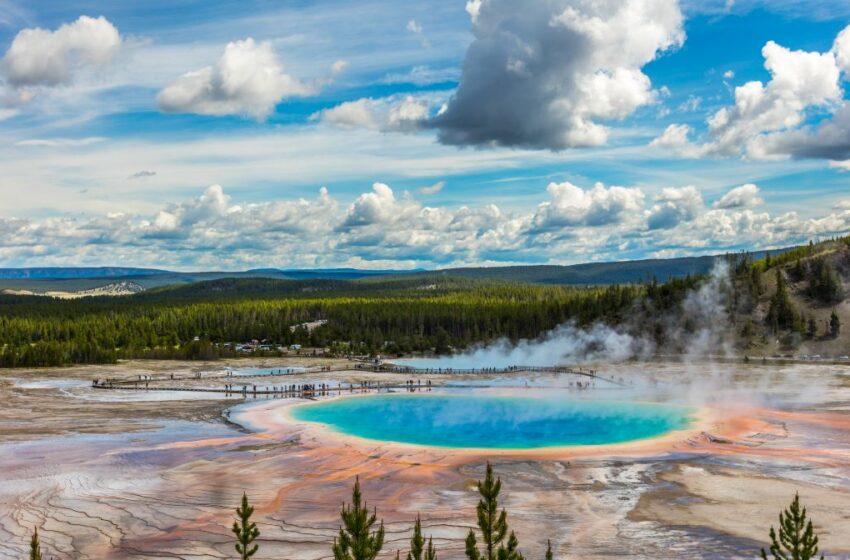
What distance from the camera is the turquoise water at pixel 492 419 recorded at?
41188mm

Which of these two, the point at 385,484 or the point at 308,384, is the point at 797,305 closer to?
the point at 308,384

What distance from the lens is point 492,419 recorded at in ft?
161

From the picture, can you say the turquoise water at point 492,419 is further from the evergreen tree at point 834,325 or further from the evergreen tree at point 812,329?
the evergreen tree at point 834,325

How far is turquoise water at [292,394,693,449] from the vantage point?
41.2 meters

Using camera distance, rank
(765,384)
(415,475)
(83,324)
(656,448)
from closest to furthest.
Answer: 1. (415,475)
2. (656,448)
3. (765,384)
4. (83,324)

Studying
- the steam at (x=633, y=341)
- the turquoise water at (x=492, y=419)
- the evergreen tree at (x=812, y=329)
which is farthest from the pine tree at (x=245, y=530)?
the evergreen tree at (x=812, y=329)

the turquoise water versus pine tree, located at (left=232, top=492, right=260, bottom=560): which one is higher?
pine tree, located at (left=232, top=492, right=260, bottom=560)

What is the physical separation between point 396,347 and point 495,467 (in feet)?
228

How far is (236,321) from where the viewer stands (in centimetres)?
12231

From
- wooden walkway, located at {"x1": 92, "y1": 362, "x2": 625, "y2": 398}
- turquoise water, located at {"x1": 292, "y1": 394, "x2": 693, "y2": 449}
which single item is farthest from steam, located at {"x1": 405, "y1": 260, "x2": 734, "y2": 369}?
turquoise water, located at {"x1": 292, "y1": 394, "x2": 693, "y2": 449}

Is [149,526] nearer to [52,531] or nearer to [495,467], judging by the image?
[52,531]

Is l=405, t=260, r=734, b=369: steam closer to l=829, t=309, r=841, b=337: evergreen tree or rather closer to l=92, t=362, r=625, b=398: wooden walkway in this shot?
l=92, t=362, r=625, b=398: wooden walkway

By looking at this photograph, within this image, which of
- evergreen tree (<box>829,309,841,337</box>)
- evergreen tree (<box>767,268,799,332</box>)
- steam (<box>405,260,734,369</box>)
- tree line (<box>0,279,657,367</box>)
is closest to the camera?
evergreen tree (<box>829,309,841,337</box>)

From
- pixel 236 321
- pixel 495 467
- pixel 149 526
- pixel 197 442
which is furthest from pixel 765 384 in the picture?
pixel 236 321
